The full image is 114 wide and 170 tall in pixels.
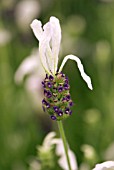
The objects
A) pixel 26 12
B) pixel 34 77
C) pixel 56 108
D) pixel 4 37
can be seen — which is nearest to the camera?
pixel 56 108

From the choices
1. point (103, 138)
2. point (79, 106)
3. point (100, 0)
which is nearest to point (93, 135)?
point (103, 138)

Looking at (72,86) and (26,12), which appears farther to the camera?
(26,12)

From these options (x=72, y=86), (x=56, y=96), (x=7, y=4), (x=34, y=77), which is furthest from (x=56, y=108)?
(x=7, y=4)

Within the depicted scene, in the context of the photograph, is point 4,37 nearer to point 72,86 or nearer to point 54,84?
point 72,86

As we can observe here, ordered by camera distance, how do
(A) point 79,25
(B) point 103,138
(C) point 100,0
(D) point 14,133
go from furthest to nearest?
(C) point 100,0 < (A) point 79,25 < (D) point 14,133 < (B) point 103,138

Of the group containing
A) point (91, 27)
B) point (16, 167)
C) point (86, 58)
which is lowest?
point (16, 167)

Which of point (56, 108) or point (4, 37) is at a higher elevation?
point (4, 37)

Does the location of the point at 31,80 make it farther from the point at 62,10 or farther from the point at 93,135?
the point at 62,10
